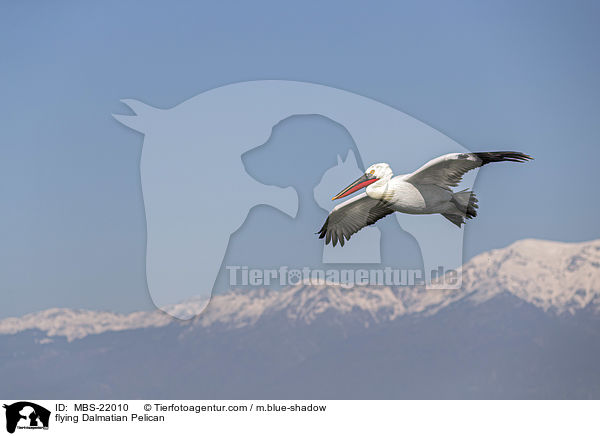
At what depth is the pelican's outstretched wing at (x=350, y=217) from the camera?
1128 centimetres

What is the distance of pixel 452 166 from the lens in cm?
995

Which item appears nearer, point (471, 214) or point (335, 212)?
point (471, 214)

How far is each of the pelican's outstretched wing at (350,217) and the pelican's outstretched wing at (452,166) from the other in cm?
117

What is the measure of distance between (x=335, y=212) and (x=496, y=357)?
7720cm

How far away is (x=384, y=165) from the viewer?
10297mm

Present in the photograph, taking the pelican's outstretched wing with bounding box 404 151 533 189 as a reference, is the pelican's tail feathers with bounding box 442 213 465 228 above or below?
below

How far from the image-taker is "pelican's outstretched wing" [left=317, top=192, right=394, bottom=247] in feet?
37.0

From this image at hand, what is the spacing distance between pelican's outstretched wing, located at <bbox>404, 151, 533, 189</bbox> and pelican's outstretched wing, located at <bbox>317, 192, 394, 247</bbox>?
1.17 m

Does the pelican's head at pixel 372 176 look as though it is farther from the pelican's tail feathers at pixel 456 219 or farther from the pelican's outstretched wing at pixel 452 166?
the pelican's tail feathers at pixel 456 219

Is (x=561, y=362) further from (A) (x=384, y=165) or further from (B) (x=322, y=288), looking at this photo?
(A) (x=384, y=165)
